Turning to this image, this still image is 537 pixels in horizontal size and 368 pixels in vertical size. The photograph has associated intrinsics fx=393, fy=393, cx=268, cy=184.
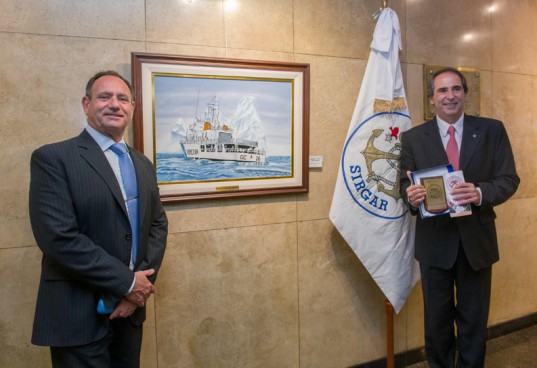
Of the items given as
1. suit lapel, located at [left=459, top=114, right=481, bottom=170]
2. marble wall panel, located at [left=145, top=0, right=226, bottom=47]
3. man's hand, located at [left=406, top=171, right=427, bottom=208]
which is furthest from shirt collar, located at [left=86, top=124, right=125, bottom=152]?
suit lapel, located at [left=459, top=114, right=481, bottom=170]

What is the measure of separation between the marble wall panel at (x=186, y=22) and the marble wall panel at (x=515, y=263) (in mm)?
2278

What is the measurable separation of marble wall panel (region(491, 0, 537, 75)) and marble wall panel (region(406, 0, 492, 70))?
0.08m

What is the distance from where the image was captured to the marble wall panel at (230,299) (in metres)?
2.00

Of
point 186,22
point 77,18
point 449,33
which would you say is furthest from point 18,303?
point 449,33

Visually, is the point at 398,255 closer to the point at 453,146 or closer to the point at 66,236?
the point at 453,146

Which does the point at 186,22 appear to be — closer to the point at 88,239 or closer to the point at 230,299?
the point at 88,239

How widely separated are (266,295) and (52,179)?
1.31 metres

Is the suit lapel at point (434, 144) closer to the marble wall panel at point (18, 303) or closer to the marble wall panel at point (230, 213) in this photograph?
the marble wall panel at point (230, 213)

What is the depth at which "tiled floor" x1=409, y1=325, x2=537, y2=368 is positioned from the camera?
2.53m

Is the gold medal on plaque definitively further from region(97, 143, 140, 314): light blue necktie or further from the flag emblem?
region(97, 143, 140, 314): light blue necktie

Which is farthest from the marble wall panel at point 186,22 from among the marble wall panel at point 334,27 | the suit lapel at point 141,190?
the suit lapel at point 141,190

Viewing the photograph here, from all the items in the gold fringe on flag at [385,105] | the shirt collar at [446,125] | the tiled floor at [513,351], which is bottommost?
the tiled floor at [513,351]

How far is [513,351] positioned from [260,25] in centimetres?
269

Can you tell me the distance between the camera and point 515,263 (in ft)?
9.57
